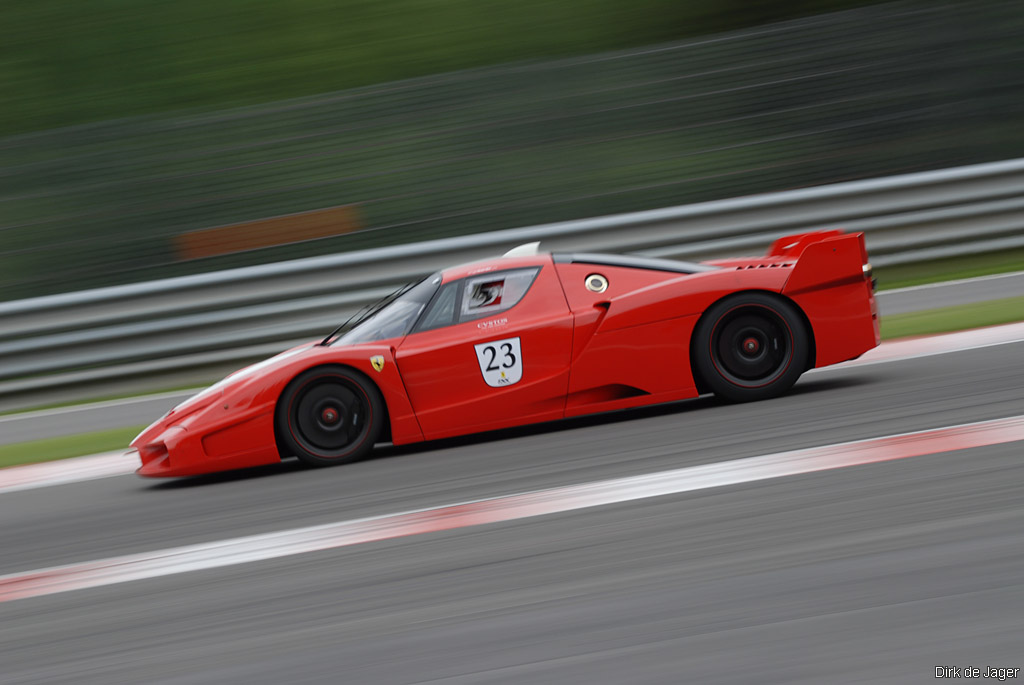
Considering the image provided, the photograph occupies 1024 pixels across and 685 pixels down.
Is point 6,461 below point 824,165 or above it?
below

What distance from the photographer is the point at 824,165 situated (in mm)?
11438

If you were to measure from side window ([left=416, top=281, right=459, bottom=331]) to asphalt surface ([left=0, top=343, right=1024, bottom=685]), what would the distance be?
937mm

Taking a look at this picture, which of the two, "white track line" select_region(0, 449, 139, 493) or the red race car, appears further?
"white track line" select_region(0, 449, 139, 493)

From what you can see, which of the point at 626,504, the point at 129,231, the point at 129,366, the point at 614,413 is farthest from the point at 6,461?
the point at 626,504

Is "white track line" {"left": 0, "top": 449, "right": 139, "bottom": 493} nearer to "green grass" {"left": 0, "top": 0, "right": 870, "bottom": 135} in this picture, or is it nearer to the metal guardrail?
the metal guardrail

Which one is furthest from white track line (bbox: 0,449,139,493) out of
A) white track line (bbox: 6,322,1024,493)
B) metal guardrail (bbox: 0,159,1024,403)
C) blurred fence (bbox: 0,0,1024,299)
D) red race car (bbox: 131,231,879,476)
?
blurred fence (bbox: 0,0,1024,299)

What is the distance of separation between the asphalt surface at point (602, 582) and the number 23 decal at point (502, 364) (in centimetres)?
54

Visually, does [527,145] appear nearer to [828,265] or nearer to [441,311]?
[441,311]

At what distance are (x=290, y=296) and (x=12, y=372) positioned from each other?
8.77 feet

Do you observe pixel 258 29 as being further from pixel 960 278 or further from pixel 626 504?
pixel 626 504

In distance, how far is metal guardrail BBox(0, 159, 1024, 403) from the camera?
→ 391 inches

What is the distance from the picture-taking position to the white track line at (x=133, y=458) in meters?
7.06

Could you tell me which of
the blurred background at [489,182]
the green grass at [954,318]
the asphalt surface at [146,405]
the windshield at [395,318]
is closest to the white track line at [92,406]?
the asphalt surface at [146,405]

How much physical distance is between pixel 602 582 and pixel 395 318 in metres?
3.01
